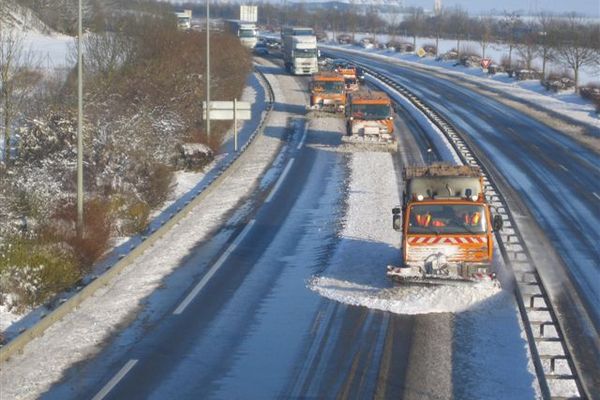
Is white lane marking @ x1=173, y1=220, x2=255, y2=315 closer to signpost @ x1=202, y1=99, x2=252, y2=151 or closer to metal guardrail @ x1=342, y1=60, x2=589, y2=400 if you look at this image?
metal guardrail @ x1=342, y1=60, x2=589, y2=400

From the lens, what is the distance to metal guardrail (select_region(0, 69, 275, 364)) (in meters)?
15.4

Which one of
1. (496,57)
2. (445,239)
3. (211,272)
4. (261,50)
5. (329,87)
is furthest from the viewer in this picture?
(496,57)

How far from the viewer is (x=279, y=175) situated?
33.3 meters

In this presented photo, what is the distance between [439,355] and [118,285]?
7085mm

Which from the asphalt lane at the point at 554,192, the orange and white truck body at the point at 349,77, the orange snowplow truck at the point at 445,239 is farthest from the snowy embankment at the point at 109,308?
the orange and white truck body at the point at 349,77

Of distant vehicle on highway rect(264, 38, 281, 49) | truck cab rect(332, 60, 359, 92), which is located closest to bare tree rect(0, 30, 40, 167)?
truck cab rect(332, 60, 359, 92)

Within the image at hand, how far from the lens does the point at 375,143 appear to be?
38.5 metres

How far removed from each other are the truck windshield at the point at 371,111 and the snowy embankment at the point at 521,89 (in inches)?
589

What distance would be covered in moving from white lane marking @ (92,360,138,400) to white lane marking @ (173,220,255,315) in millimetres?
2993

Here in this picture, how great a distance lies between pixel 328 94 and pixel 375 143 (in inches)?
418

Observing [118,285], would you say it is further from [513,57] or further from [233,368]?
[513,57]

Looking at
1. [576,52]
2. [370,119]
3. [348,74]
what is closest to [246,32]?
[348,74]

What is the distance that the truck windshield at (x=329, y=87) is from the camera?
48.6 m

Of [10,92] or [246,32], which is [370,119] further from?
[246,32]
